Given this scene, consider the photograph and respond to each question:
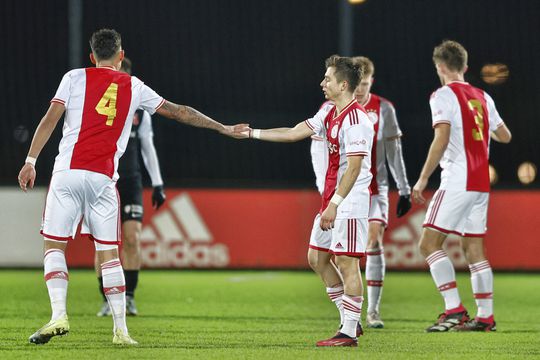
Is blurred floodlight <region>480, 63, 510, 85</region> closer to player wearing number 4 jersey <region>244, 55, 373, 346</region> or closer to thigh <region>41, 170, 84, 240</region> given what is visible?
player wearing number 4 jersey <region>244, 55, 373, 346</region>

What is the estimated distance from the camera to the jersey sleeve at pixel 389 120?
8844 mm

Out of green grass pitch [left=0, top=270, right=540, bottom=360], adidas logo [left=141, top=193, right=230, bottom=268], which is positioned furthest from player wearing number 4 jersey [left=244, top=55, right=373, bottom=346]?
adidas logo [left=141, top=193, right=230, bottom=268]

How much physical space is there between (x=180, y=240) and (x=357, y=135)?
26.5 ft

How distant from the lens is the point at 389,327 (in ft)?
27.7

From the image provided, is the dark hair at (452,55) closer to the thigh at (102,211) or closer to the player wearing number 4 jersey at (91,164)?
the player wearing number 4 jersey at (91,164)

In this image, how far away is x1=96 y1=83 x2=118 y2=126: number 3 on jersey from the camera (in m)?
6.82

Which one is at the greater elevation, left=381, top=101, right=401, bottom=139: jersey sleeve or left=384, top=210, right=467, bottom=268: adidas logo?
left=381, top=101, right=401, bottom=139: jersey sleeve

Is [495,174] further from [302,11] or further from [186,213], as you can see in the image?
[186,213]

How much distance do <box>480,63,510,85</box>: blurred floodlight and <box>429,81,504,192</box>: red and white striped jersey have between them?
37.8 ft

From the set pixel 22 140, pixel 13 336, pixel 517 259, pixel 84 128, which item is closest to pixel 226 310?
pixel 13 336

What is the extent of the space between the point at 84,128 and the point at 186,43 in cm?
1213

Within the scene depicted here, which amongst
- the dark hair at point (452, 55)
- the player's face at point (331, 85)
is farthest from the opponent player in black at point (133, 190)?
the player's face at point (331, 85)

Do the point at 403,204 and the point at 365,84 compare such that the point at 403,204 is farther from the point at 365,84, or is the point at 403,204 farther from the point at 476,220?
the point at 365,84

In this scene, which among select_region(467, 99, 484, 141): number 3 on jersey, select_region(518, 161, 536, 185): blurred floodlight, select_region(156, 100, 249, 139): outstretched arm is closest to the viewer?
select_region(156, 100, 249, 139): outstretched arm
